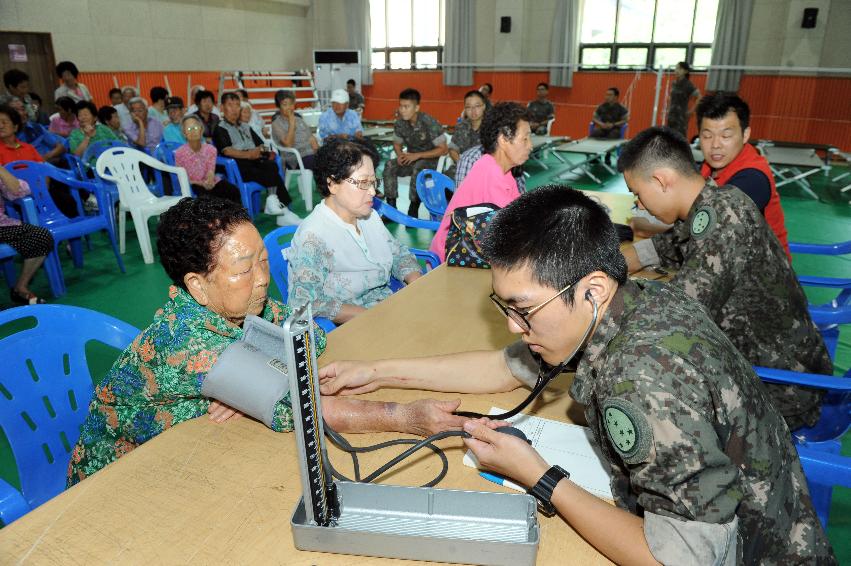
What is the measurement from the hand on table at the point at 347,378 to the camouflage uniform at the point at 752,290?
94cm

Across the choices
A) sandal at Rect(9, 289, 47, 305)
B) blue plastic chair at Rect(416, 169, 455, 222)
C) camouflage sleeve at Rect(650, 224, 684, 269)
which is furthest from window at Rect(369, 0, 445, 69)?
camouflage sleeve at Rect(650, 224, 684, 269)

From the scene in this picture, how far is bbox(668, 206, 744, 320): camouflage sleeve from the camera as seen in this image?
1.65 meters

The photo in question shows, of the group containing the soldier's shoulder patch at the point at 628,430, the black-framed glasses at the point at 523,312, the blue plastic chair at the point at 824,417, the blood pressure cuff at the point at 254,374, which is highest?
the black-framed glasses at the point at 523,312

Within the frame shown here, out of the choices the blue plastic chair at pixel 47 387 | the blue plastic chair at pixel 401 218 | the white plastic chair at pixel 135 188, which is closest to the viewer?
the blue plastic chair at pixel 47 387

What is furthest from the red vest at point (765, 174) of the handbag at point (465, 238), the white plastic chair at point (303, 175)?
the white plastic chair at point (303, 175)

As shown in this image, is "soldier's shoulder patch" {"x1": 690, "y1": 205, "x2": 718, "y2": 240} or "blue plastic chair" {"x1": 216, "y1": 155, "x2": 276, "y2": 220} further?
"blue plastic chair" {"x1": 216, "y1": 155, "x2": 276, "y2": 220}

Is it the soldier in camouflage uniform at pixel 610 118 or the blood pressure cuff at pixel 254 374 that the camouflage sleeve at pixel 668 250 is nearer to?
the blood pressure cuff at pixel 254 374

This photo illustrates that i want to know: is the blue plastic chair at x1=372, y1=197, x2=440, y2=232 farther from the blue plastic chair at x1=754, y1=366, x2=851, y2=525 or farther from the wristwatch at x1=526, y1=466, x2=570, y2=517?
the wristwatch at x1=526, y1=466, x2=570, y2=517

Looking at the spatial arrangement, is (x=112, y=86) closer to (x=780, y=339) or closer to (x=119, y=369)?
(x=119, y=369)

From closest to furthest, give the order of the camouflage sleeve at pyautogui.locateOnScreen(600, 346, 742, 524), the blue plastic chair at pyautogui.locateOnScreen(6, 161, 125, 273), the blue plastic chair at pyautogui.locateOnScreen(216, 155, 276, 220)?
the camouflage sleeve at pyautogui.locateOnScreen(600, 346, 742, 524)
the blue plastic chair at pyautogui.locateOnScreen(6, 161, 125, 273)
the blue plastic chair at pyautogui.locateOnScreen(216, 155, 276, 220)

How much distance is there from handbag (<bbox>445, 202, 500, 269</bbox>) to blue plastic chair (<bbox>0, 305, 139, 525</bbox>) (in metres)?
1.21

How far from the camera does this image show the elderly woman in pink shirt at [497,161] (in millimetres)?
2877

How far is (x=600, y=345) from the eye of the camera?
976 millimetres

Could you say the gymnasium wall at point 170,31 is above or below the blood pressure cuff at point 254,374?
above
